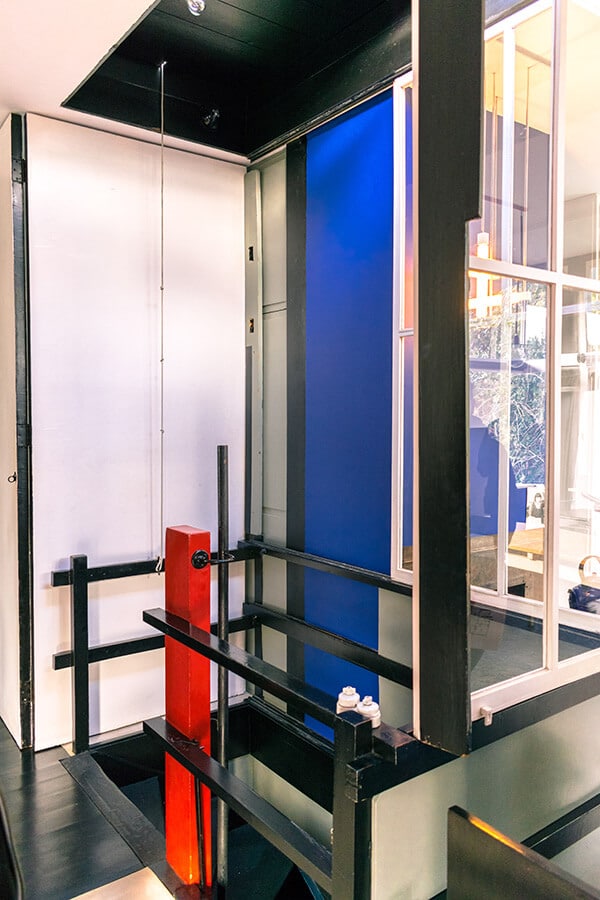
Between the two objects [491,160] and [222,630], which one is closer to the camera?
[491,160]

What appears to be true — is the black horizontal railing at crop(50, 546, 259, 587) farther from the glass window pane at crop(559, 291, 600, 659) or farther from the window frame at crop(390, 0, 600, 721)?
the window frame at crop(390, 0, 600, 721)

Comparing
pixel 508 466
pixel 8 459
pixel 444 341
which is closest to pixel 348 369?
pixel 508 466

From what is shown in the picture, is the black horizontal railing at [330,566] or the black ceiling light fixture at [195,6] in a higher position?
the black ceiling light fixture at [195,6]

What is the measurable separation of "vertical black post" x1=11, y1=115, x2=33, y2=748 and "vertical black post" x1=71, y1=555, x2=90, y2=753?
203 mm

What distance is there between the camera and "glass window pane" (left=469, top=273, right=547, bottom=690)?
4.68 feet

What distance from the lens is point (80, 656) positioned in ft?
9.76

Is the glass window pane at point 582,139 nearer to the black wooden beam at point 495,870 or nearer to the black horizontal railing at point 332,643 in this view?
the black wooden beam at point 495,870

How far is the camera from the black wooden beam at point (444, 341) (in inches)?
44.1

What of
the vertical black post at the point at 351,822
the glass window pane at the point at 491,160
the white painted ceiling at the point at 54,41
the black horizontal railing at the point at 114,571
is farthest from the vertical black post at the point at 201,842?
the white painted ceiling at the point at 54,41

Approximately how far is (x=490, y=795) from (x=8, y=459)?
2.51 meters

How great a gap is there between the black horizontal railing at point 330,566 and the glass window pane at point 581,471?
0.90m

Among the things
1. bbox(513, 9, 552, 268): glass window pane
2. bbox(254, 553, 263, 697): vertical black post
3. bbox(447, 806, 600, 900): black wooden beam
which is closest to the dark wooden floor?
bbox(254, 553, 263, 697): vertical black post

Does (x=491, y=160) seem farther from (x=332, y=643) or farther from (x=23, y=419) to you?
(x=23, y=419)

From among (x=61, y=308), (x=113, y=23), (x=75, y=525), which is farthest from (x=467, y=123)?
(x=75, y=525)
